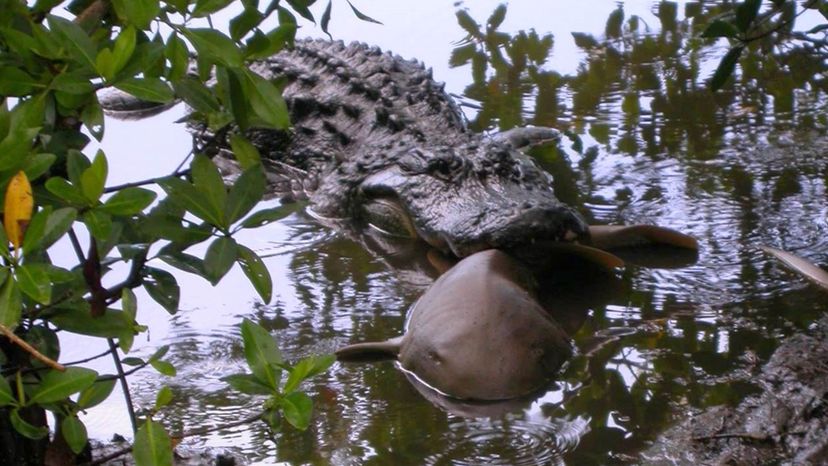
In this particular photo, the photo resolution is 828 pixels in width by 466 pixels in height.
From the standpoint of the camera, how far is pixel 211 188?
1575 mm

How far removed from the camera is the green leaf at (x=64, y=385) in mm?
1516

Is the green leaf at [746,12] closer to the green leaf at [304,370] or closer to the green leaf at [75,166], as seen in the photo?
the green leaf at [304,370]

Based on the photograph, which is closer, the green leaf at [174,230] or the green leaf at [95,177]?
the green leaf at [95,177]

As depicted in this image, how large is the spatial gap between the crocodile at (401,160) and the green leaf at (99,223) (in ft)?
8.21

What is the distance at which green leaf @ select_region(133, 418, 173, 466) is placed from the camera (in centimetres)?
156

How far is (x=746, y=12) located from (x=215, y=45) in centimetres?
197

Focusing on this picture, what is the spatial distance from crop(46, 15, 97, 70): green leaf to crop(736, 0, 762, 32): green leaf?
2071 mm

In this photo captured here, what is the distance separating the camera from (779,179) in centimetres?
506

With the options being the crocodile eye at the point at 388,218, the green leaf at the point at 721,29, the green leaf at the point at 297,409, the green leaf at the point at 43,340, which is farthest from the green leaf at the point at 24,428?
the crocodile eye at the point at 388,218

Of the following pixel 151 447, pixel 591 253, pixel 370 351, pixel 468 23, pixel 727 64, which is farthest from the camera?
pixel 468 23

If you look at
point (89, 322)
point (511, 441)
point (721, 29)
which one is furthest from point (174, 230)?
point (721, 29)

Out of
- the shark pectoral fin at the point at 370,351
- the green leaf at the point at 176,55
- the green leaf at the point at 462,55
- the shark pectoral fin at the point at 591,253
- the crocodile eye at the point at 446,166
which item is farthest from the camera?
the green leaf at the point at 462,55

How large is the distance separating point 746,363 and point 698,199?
161 cm

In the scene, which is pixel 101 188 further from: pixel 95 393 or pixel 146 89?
pixel 95 393
